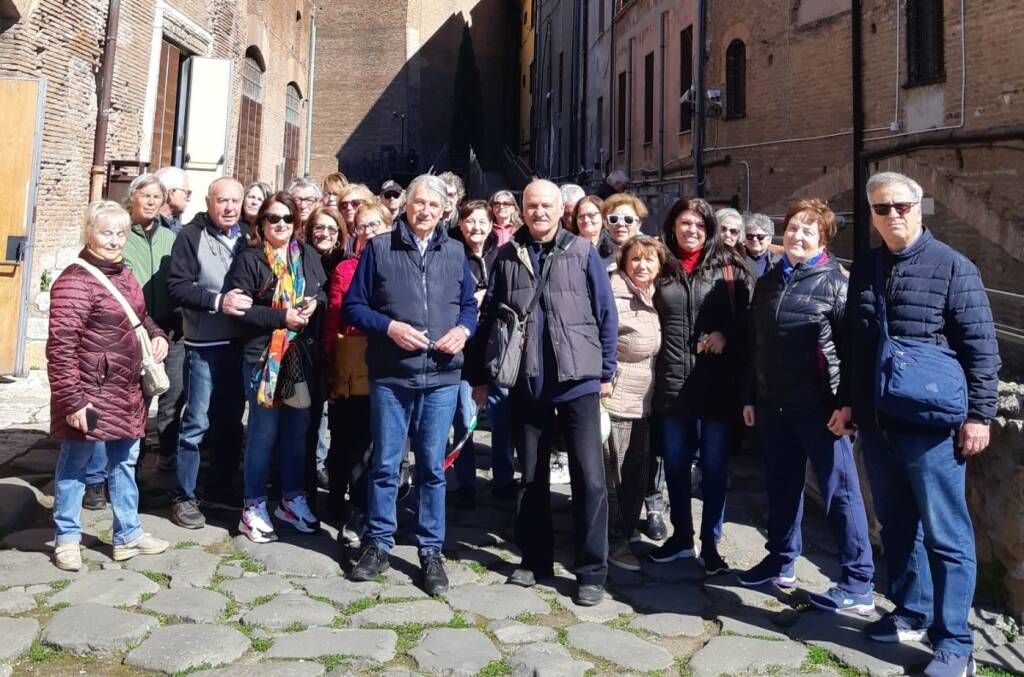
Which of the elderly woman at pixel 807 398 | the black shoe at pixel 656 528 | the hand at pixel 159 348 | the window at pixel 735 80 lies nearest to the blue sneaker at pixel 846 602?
the elderly woman at pixel 807 398

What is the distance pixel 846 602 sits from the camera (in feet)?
13.5

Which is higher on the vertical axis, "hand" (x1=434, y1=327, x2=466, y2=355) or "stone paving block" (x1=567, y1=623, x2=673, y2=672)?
"hand" (x1=434, y1=327, x2=466, y2=355)

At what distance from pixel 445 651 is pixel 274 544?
5.27 ft

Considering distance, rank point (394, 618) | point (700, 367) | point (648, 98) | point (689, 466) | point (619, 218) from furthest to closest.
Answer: point (648, 98) → point (619, 218) → point (689, 466) → point (700, 367) → point (394, 618)

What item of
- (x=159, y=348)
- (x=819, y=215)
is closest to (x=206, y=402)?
(x=159, y=348)

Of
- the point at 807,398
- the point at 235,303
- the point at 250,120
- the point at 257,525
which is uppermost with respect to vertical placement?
the point at 250,120

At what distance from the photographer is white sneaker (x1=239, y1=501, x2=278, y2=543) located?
4895mm

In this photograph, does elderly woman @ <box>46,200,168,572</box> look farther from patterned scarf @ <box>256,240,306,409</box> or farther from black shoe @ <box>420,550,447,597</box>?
black shoe @ <box>420,550,447,597</box>

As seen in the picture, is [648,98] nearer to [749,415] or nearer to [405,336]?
[749,415]

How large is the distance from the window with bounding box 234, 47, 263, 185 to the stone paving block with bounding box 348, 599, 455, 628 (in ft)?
39.9

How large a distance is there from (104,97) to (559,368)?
27.7 ft

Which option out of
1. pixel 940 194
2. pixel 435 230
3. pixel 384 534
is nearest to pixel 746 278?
pixel 435 230

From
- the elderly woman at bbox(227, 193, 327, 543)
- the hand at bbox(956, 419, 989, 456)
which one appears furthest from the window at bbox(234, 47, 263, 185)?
the hand at bbox(956, 419, 989, 456)

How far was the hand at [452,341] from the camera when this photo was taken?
14.2 ft
